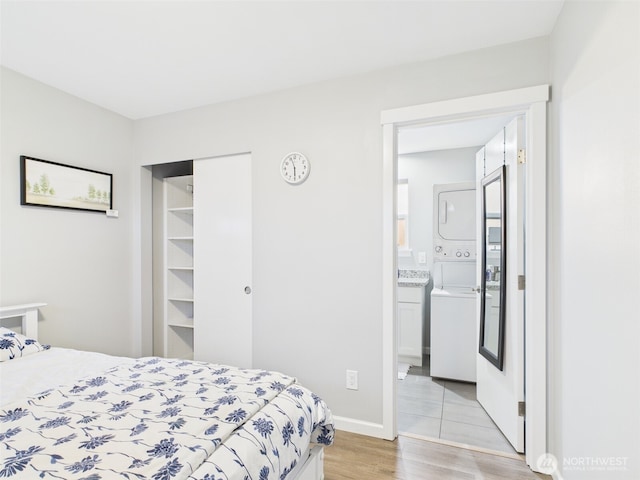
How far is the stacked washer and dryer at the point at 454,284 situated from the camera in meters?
3.30

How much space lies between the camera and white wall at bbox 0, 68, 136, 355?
2387 millimetres

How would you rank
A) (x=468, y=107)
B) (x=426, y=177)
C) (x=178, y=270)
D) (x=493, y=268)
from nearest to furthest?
(x=468, y=107) < (x=493, y=268) < (x=178, y=270) < (x=426, y=177)

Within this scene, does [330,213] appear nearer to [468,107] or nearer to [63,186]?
[468,107]

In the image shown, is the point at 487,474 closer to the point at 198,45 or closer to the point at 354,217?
the point at 354,217

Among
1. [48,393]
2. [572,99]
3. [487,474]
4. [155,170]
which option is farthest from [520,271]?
[155,170]

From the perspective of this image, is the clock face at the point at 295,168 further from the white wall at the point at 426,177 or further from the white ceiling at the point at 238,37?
the white wall at the point at 426,177

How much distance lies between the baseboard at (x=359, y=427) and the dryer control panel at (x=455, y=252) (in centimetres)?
207

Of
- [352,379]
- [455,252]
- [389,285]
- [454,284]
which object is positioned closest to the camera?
[389,285]

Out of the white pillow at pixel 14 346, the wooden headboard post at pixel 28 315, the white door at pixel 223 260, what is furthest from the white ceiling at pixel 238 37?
the white pillow at pixel 14 346

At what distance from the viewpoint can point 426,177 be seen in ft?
14.2

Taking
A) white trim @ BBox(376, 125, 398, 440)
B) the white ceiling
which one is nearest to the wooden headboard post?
the white ceiling

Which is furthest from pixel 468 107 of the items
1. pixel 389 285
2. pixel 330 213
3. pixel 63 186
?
pixel 63 186

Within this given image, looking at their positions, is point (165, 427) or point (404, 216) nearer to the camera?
point (165, 427)

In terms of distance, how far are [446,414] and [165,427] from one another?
2220 millimetres
